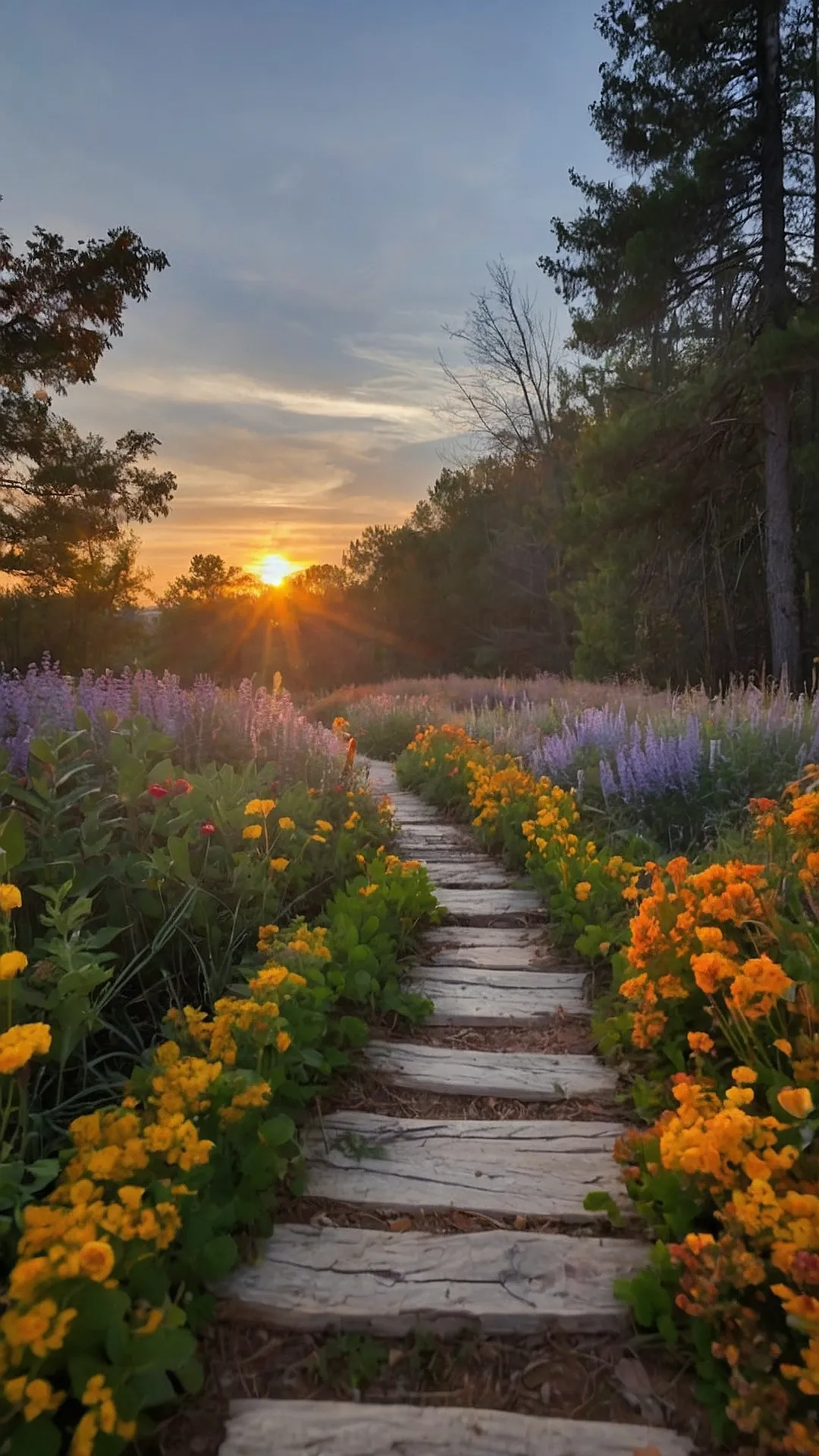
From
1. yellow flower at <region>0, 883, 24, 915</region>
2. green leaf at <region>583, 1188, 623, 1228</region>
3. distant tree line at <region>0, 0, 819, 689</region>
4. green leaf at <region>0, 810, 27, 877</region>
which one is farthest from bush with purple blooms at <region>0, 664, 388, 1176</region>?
distant tree line at <region>0, 0, 819, 689</region>

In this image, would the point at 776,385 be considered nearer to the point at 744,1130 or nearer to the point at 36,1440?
the point at 744,1130

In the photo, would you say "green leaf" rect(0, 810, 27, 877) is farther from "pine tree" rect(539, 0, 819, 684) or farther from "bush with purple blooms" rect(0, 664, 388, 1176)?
"pine tree" rect(539, 0, 819, 684)

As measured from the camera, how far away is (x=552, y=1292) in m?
1.55

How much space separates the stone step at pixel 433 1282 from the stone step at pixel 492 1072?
0.61 metres

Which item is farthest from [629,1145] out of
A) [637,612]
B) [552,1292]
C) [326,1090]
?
[637,612]

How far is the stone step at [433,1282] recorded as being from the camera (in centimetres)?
150

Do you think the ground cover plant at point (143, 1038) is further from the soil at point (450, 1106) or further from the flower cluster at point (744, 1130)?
the flower cluster at point (744, 1130)

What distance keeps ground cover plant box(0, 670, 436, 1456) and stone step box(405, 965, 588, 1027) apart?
0.14 m

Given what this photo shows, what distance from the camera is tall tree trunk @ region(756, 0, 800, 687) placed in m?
10.1

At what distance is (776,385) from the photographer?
1008 cm

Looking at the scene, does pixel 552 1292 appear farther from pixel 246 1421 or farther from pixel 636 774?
pixel 636 774

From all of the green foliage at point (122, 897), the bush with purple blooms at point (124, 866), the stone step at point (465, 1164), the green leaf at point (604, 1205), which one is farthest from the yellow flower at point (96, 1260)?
the green leaf at point (604, 1205)

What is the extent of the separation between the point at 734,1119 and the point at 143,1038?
166 centimetres

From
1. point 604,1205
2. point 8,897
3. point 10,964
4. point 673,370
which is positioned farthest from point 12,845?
point 673,370
